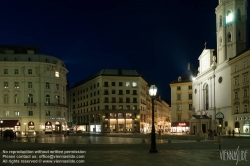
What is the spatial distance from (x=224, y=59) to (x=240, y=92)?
1525 cm

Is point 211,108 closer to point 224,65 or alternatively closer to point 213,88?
point 213,88

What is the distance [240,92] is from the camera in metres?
68.1

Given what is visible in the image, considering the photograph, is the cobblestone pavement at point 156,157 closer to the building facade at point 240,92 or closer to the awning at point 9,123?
the building facade at point 240,92

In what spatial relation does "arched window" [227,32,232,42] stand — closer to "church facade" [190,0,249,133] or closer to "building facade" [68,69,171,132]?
"church facade" [190,0,249,133]

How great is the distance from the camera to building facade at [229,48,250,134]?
6512 centimetres

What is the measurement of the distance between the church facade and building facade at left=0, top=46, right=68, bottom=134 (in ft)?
132

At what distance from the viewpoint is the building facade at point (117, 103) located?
114188 millimetres

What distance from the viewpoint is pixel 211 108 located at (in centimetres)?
8475

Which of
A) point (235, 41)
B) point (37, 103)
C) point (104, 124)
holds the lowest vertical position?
point (104, 124)

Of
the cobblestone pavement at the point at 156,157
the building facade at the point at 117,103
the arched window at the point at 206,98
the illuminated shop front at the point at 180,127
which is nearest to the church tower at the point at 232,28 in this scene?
the arched window at the point at 206,98

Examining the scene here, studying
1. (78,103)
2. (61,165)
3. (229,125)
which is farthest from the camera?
(78,103)

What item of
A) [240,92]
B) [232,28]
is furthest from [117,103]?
[240,92]

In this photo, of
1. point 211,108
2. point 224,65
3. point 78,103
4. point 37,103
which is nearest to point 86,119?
point 78,103

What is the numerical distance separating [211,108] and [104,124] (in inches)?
1634
